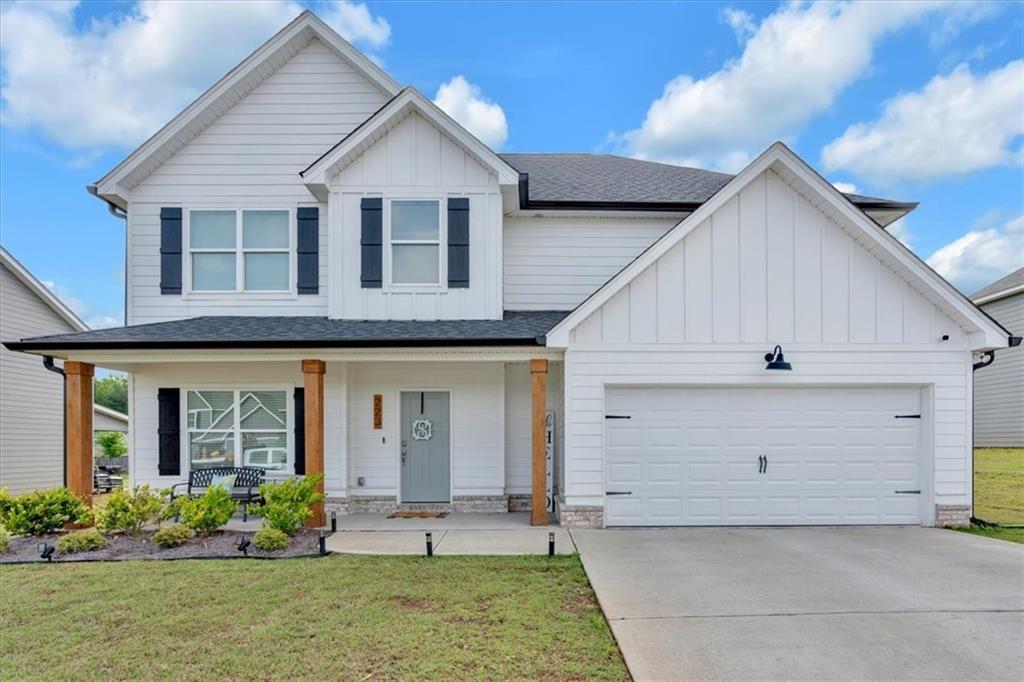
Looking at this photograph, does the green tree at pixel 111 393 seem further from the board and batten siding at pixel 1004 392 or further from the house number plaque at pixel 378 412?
the board and batten siding at pixel 1004 392

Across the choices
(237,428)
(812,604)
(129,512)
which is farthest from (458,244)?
(812,604)

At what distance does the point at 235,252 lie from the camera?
11.2 metres

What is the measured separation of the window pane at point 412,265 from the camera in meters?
10.8

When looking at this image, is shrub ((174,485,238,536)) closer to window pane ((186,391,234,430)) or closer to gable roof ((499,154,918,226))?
window pane ((186,391,234,430))

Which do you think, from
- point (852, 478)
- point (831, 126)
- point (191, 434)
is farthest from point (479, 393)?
point (831, 126)

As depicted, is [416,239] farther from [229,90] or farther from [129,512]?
[129,512]

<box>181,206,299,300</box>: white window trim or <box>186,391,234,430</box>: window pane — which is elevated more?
<box>181,206,299,300</box>: white window trim

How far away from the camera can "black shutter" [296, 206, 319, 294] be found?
11164 mm

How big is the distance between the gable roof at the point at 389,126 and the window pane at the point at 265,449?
464 cm

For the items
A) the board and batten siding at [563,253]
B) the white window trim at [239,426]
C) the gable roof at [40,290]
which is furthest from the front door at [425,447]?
the gable roof at [40,290]

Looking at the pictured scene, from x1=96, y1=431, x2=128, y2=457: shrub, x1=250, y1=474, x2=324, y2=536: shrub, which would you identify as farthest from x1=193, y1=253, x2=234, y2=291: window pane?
x1=96, y1=431, x2=128, y2=457: shrub

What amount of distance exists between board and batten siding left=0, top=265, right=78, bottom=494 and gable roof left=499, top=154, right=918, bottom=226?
42.4 ft

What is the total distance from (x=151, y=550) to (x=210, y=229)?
6061mm

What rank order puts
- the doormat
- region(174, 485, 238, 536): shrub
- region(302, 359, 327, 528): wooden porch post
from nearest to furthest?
region(174, 485, 238, 536): shrub, region(302, 359, 327, 528): wooden porch post, the doormat
